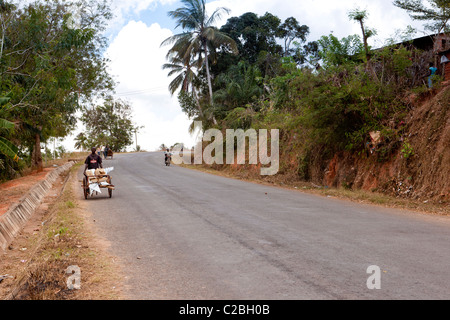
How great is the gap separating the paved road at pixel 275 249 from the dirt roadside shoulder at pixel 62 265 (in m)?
0.29

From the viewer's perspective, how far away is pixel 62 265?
616 centimetres

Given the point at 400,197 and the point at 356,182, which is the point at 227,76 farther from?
the point at 400,197

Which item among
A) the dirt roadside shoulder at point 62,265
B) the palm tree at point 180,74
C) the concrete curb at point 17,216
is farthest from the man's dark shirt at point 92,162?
the palm tree at point 180,74

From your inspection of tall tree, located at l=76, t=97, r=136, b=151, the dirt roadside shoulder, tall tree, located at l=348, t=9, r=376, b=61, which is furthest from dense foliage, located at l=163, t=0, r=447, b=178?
tall tree, located at l=76, t=97, r=136, b=151

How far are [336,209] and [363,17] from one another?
9781mm

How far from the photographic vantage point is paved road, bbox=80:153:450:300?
4.94m

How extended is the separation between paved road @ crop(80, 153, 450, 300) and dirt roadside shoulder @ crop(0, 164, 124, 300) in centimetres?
29

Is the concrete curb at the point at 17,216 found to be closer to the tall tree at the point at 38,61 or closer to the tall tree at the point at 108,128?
the tall tree at the point at 38,61

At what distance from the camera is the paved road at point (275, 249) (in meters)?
4.94

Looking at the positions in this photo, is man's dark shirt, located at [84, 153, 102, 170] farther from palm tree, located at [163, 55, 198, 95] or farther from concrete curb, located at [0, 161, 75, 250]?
palm tree, located at [163, 55, 198, 95]

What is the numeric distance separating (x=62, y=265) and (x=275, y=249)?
→ 3.25 meters

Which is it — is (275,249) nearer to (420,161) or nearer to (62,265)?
(62,265)

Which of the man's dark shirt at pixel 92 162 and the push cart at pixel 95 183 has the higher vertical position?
the man's dark shirt at pixel 92 162

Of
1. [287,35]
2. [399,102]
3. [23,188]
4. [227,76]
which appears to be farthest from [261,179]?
[287,35]
